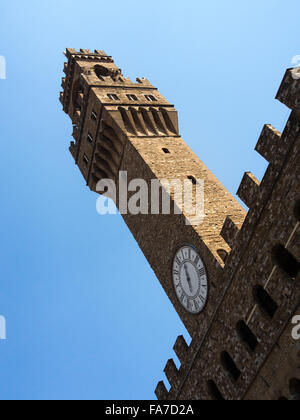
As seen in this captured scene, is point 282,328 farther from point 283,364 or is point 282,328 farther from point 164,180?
point 164,180

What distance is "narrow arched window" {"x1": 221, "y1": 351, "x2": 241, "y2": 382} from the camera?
13.3m

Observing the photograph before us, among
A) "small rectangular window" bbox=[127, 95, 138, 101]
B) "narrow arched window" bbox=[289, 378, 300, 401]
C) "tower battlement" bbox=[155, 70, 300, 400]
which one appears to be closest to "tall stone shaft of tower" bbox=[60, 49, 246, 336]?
"small rectangular window" bbox=[127, 95, 138, 101]

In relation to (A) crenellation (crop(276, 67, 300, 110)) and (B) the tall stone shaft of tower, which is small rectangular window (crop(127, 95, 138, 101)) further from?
(A) crenellation (crop(276, 67, 300, 110))

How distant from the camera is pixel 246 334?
13.3 metres

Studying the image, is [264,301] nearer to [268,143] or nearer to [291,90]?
[268,143]

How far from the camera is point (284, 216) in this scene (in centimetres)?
1162

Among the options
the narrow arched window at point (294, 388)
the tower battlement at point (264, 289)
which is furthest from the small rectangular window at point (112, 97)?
the narrow arched window at point (294, 388)

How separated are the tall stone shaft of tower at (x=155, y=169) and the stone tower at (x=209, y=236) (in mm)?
49

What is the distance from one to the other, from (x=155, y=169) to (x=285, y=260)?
837cm

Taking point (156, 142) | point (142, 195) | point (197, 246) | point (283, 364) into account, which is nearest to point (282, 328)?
point (283, 364)

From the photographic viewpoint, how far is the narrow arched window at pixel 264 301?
40.7 feet

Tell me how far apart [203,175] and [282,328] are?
32.6 feet

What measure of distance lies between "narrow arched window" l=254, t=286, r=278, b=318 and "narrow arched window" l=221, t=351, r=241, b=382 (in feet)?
6.51

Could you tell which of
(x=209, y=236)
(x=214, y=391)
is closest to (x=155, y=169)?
(x=209, y=236)
